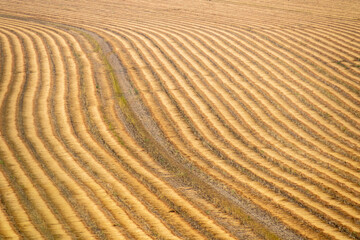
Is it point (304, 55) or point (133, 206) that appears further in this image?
point (304, 55)

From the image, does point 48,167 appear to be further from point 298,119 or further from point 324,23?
point 324,23

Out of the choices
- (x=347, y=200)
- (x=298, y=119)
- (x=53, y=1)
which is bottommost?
(x=347, y=200)

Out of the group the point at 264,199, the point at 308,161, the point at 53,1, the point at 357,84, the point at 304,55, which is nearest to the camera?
the point at 264,199

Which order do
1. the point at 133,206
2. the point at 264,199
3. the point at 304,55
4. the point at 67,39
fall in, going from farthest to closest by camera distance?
the point at 67,39 < the point at 304,55 < the point at 264,199 < the point at 133,206

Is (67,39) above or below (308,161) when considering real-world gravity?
above

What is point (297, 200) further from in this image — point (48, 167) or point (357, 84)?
point (357, 84)

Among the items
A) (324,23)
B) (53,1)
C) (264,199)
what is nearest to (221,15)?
(324,23)
